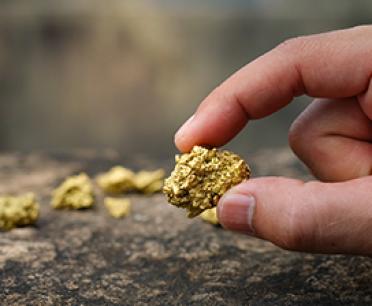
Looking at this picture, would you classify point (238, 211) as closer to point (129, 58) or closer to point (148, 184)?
point (148, 184)

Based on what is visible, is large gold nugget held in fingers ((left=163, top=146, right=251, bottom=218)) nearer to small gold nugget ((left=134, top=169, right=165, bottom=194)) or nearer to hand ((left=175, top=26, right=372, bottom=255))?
hand ((left=175, top=26, right=372, bottom=255))

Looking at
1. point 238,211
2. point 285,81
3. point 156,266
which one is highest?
point 285,81

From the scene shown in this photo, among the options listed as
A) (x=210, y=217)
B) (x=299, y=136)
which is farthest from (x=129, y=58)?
(x=299, y=136)

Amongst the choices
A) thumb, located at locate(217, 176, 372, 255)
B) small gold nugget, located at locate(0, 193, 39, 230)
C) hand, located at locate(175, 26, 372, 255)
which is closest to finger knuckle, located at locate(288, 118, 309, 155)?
A: hand, located at locate(175, 26, 372, 255)

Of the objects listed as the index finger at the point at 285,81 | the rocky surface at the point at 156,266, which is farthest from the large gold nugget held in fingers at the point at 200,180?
the rocky surface at the point at 156,266

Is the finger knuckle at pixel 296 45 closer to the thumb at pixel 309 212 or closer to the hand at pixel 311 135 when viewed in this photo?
the hand at pixel 311 135

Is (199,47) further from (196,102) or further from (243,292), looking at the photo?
(243,292)

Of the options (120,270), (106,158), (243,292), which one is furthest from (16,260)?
(106,158)
